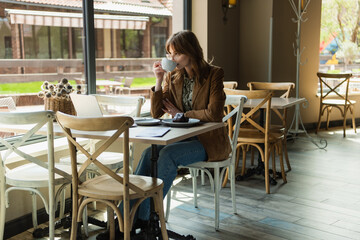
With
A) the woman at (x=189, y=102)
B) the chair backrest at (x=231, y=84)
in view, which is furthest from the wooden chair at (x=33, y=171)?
the chair backrest at (x=231, y=84)

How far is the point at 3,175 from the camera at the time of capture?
2461 millimetres

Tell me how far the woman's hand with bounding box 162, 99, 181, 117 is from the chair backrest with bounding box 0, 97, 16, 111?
1066 mm

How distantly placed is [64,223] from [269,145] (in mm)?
1773

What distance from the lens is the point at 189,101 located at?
9.51 feet

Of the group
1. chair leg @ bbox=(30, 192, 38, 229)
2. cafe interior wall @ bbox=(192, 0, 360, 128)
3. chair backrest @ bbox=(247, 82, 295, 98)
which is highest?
cafe interior wall @ bbox=(192, 0, 360, 128)

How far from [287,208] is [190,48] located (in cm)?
141

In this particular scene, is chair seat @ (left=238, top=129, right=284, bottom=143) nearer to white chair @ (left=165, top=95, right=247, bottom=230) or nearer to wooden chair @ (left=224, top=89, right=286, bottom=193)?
wooden chair @ (left=224, top=89, right=286, bottom=193)

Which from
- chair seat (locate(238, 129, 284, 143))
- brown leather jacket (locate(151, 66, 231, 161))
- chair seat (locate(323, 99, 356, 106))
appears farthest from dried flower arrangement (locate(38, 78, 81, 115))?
chair seat (locate(323, 99, 356, 106))

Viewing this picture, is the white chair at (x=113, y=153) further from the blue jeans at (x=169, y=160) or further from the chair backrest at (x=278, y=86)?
the chair backrest at (x=278, y=86)

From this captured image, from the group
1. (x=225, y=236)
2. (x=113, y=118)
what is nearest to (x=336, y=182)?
(x=225, y=236)

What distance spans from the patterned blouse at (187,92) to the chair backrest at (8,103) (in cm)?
119

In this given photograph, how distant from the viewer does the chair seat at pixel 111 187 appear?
2123 mm

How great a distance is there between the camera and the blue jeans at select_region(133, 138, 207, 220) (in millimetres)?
2473

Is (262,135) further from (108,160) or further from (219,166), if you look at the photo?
(108,160)
